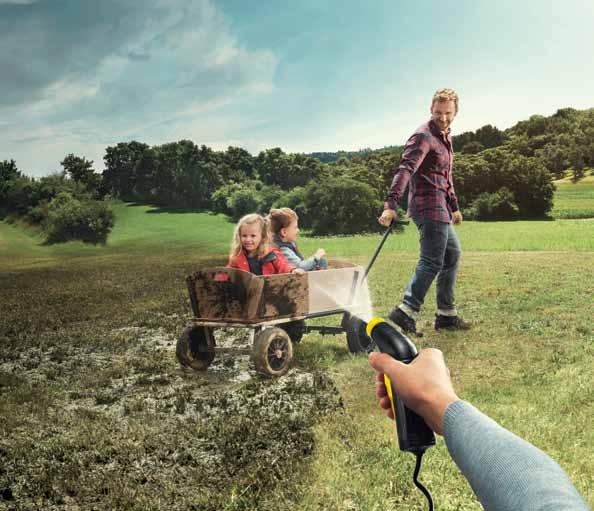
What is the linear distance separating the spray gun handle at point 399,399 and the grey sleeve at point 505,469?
0.19 metres

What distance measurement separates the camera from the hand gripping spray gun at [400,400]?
774 millimetres

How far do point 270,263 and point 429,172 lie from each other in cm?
98

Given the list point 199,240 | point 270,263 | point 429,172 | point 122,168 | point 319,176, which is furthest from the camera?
point 199,240

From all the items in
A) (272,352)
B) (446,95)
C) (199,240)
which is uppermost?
(446,95)

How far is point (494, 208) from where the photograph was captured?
662 centimetres

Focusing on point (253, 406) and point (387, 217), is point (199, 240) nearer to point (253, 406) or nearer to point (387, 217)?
point (387, 217)

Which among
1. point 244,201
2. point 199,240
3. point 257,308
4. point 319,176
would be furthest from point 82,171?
point 257,308

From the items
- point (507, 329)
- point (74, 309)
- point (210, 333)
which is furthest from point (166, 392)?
point (74, 309)

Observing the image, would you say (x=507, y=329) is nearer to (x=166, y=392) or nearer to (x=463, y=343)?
(x=463, y=343)

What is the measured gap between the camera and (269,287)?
314 cm

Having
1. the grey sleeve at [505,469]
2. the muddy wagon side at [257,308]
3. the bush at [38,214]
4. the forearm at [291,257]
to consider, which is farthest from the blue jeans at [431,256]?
the bush at [38,214]

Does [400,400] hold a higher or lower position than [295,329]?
higher

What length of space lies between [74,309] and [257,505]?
400 centimetres

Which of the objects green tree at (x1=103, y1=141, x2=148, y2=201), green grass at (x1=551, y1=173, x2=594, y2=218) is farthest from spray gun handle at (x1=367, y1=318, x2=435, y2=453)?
green grass at (x1=551, y1=173, x2=594, y2=218)
